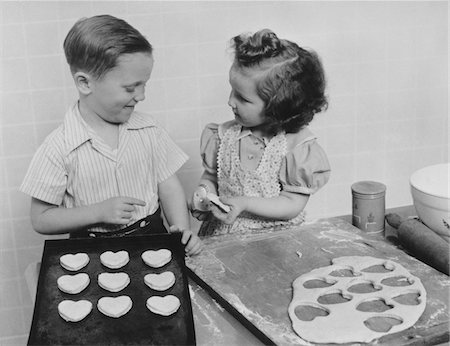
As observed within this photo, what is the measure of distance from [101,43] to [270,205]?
58 centimetres

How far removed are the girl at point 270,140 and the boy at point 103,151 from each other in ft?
0.56

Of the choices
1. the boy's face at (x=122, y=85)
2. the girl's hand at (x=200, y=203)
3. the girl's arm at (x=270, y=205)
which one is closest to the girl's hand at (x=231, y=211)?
the girl's arm at (x=270, y=205)

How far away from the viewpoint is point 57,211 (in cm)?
166

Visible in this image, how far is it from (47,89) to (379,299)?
4.93 ft

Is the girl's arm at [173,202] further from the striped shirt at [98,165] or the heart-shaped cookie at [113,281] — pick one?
the heart-shaped cookie at [113,281]

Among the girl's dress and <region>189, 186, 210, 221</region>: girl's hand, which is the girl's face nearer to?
the girl's dress

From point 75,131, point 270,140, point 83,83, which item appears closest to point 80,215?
point 75,131

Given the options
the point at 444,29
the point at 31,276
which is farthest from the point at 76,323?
the point at 444,29

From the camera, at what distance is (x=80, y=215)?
1.63 m

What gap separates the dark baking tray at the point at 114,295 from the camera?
3.86 feet

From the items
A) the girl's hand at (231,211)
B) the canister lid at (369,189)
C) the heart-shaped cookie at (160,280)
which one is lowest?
the heart-shaped cookie at (160,280)

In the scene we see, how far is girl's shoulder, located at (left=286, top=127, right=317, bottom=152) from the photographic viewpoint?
1.77 metres

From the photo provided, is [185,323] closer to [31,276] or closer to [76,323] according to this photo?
[76,323]

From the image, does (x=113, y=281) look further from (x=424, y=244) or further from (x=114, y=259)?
(x=424, y=244)
